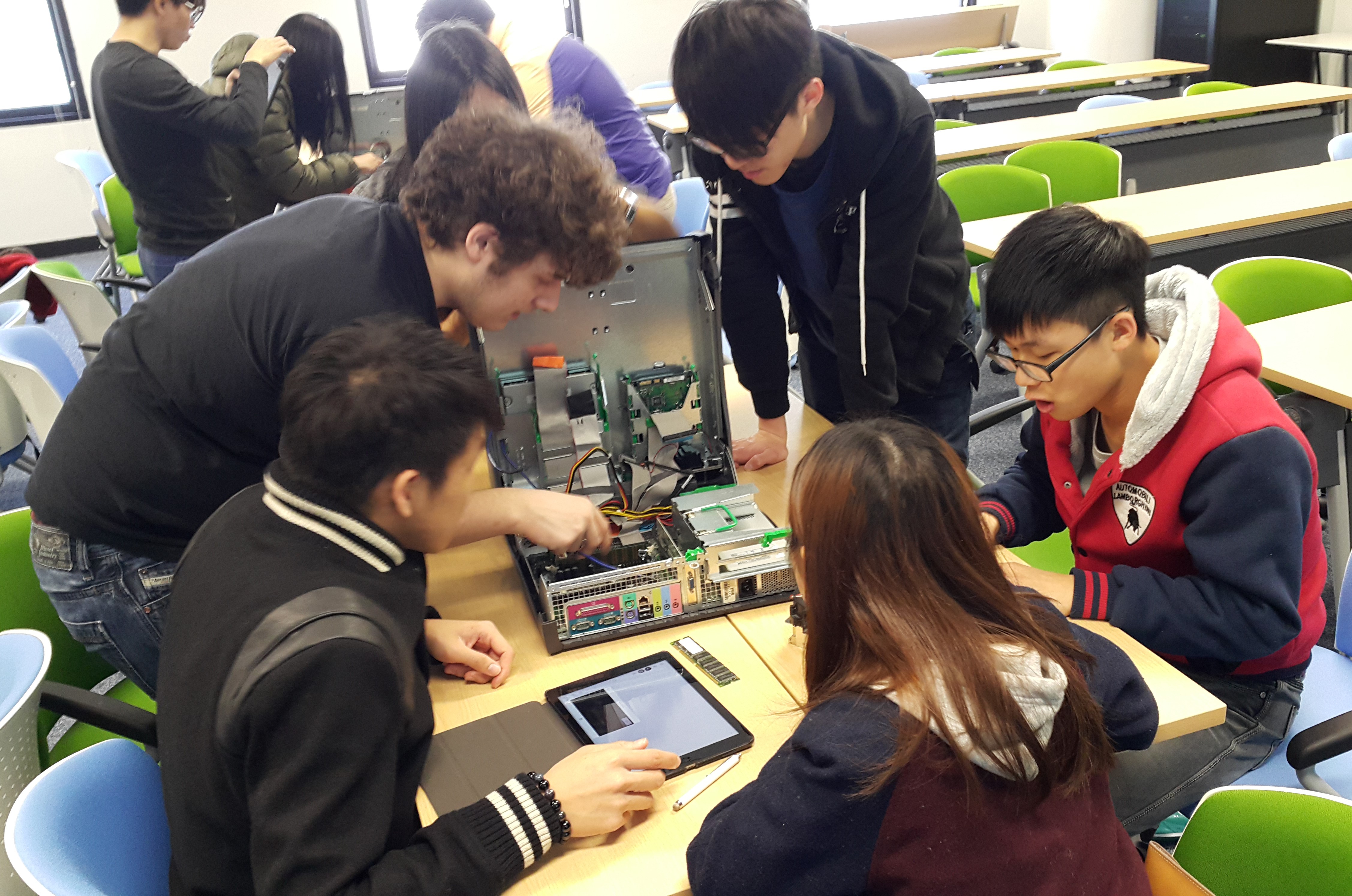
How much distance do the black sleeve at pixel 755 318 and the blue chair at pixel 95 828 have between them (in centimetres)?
110

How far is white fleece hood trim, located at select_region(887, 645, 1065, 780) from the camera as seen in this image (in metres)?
0.77

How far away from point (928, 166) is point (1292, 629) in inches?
32.7

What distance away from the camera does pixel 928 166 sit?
152cm

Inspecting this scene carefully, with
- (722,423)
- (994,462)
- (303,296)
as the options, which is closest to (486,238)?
(303,296)

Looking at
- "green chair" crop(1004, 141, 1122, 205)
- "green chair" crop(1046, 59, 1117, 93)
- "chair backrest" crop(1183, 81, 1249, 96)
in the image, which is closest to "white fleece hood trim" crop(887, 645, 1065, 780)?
"green chair" crop(1004, 141, 1122, 205)

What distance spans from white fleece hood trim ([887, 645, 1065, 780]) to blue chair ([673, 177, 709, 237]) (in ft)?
7.89

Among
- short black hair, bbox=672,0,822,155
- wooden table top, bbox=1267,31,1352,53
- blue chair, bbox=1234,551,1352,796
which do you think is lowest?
blue chair, bbox=1234,551,1352,796

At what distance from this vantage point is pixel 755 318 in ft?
5.80

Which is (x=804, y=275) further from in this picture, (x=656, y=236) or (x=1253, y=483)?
(x=1253, y=483)

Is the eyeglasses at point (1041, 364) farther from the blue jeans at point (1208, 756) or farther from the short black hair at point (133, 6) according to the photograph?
the short black hair at point (133, 6)

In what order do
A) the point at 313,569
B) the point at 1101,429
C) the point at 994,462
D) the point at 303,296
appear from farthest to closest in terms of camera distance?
the point at 994,462 → the point at 1101,429 → the point at 303,296 → the point at 313,569

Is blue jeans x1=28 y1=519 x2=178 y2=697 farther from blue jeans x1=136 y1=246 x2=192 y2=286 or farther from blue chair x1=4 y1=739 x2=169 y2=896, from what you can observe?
blue jeans x1=136 y1=246 x2=192 y2=286

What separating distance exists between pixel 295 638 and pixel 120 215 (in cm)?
388

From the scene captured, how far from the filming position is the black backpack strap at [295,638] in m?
0.82
